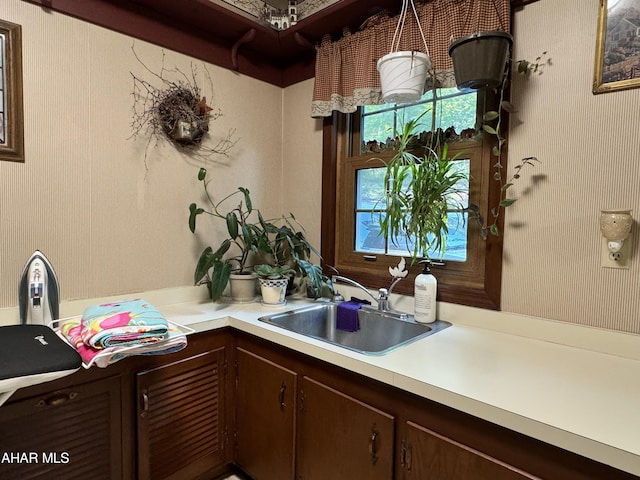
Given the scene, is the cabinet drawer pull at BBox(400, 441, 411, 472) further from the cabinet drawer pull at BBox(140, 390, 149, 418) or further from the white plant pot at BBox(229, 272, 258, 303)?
the white plant pot at BBox(229, 272, 258, 303)

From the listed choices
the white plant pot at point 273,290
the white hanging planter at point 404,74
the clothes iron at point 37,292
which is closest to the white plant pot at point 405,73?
A: the white hanging planter at point 404,74

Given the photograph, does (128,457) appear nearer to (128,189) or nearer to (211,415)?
(211,415)

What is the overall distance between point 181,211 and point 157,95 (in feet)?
1.89

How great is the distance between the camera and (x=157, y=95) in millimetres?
1812

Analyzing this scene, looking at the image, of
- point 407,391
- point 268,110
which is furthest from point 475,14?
point 407,391

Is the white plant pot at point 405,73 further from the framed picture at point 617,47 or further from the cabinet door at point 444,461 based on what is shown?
the cabinet door at point 444,461

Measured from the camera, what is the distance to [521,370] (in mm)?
1087

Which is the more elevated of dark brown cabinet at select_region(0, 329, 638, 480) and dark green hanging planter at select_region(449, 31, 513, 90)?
dark green hanging planter at select_region(449, 31, 513, 90)

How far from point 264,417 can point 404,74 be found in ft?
4.99

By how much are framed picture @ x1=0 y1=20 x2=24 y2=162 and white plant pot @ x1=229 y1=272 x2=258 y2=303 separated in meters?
1.04

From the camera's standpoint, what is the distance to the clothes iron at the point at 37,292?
4.56 feet

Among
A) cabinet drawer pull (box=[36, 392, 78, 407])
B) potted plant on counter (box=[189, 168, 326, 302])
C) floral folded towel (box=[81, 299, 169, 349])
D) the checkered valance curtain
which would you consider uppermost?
the checkered valance curtain

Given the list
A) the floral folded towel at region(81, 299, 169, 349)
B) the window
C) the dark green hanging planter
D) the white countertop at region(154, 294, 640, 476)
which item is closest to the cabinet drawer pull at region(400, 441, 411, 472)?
the white countertop at region(154, 294, 640, 476)

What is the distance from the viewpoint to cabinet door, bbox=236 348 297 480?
4.81ft
